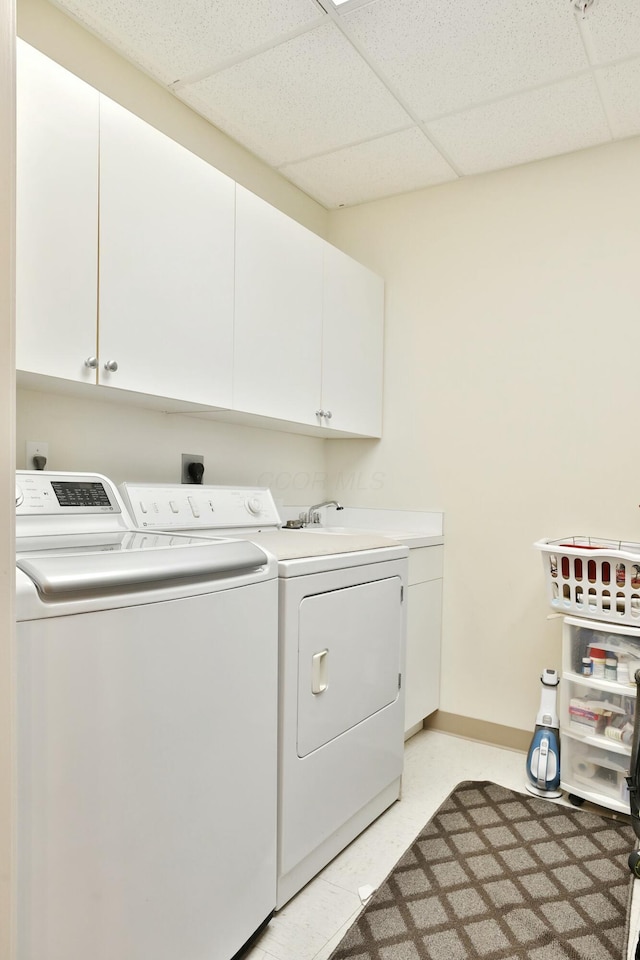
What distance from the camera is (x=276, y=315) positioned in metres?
2.24

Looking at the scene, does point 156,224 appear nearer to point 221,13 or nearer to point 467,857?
point 221,13

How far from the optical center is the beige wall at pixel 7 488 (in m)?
0.76

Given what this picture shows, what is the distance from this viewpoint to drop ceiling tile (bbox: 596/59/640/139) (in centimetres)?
197

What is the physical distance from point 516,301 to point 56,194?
1.91 metres

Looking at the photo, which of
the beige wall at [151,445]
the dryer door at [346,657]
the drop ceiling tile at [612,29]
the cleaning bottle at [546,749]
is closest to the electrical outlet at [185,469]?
the beige wall at [151,445]

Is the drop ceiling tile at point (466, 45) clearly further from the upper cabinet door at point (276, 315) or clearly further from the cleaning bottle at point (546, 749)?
the cleaning bottle at point (546, 749)

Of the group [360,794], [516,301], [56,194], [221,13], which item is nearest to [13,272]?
[56,194]

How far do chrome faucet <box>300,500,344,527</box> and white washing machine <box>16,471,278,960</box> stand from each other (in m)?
1.45

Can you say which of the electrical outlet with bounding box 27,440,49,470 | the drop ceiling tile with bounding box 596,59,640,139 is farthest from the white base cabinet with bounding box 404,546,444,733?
the drop ceiling tile with bounding box 596,59,640,139

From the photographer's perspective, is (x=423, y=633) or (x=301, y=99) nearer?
(x=301, y=99)

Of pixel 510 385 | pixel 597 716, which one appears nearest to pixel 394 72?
pixel 510 385

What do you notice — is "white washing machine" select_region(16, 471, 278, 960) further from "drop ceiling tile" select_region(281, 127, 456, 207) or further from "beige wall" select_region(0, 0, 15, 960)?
"drop ceiling tile" select_region(281, 127, 456, 207)

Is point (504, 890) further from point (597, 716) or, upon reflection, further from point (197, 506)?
point (197, 506)

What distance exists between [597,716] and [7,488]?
2.07m
